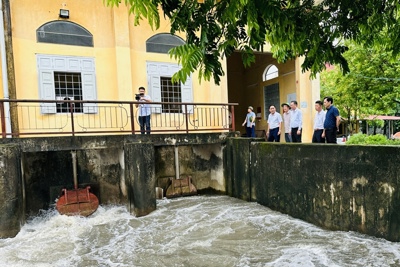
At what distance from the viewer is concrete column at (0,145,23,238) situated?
5.45 m

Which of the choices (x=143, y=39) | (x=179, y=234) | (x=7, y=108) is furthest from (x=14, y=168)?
(x=143, y=39)

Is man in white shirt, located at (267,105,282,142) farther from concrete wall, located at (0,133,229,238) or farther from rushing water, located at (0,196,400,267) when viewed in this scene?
rushing water, located at (0,196,400,267)

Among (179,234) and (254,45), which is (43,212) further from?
(254,45)

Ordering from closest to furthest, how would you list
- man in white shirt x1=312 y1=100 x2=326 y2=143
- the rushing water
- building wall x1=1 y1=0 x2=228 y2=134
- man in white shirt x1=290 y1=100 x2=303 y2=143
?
the rushing water < man in white shirt x1=312 y1=100 x2=326 y2=143 < man in white shirt x1=290 y1=100 x2=303 y2=143 < building wall x1=1 y1=0 x2=228 y2=134

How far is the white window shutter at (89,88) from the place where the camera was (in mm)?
8547

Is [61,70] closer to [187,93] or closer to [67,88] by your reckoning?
[67,88]

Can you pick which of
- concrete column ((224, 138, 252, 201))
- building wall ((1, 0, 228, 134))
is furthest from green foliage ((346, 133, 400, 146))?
building wall ((1, 0, 228, 134))

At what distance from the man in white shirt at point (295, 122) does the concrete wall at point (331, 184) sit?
1.29m

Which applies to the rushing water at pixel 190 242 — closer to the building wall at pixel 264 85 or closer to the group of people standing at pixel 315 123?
the group of people standing at pixel 315 123

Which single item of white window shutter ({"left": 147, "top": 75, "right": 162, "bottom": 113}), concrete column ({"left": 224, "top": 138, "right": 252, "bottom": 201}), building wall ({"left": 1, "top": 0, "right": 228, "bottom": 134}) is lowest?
concrete column ({"left": 224, "top": 138, "right": 252, "bottom": 201})

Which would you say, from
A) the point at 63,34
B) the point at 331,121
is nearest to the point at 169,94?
the point at 63,34

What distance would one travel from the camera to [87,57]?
28.3 ft

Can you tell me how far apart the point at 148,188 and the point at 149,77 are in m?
4.00

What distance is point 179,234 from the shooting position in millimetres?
5559
